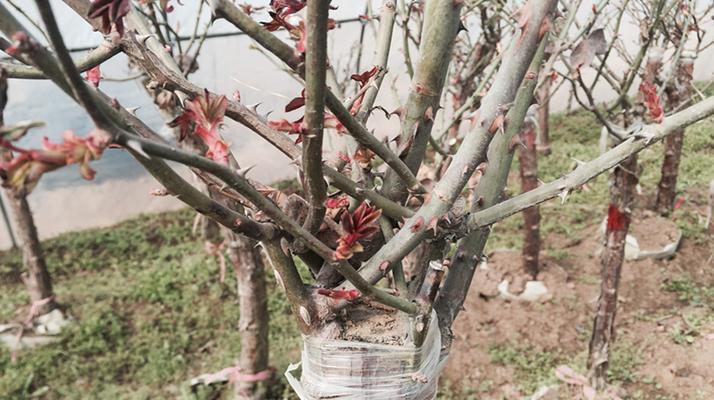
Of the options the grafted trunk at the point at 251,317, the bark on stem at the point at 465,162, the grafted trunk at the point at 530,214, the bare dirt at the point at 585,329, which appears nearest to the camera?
the bark on stem at the point at 465,162

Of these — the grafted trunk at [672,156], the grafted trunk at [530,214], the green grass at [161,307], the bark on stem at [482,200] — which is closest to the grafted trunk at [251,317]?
the green grass at [161,307]

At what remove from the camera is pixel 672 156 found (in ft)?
13.0

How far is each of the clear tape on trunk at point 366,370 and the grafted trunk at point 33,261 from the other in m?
3.04

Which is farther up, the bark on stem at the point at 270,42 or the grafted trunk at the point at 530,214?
the bark on stem at the point at 270,42

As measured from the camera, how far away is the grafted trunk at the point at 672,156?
3.60 meters

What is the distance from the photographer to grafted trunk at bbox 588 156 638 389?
7.12 feet

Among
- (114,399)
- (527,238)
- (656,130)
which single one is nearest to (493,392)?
(527,238)

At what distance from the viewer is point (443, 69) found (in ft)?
2.88

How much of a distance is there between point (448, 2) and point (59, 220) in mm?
4881

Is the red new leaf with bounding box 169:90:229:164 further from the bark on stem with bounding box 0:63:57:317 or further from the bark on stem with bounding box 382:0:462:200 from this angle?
the bark on stem with bounding box 0:63:57:317

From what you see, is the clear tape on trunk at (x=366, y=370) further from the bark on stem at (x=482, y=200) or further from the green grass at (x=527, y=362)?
the green grass at (x=527, y=362)

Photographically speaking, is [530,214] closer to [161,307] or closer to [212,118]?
[161,307]

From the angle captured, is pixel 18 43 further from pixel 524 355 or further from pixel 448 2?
pixel 524 355

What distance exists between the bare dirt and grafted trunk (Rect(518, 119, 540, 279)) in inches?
4.2
